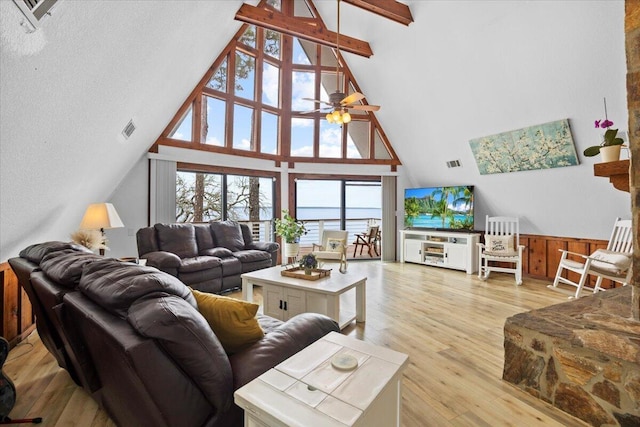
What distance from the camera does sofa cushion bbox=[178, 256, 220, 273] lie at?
3750mm

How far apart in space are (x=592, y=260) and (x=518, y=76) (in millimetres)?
2523

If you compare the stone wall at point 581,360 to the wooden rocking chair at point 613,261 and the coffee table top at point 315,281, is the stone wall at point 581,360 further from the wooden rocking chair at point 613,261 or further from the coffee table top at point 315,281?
the wooden rocking chair at point 613,261

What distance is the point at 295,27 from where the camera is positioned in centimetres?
504

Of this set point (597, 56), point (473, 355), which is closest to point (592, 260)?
point (597, 56)

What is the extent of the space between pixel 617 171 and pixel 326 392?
2.65 meters

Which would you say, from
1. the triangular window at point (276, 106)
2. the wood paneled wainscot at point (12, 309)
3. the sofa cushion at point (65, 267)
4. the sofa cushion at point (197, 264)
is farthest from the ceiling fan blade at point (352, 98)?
the wood paneled wainscot at point (12, 309)

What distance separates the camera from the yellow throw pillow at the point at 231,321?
4.32ft

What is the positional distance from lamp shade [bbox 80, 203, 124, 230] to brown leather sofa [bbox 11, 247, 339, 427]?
2.13 meters

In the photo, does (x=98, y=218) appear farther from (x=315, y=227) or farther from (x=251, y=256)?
(x=315, y=227)

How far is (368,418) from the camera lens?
895 millimetres

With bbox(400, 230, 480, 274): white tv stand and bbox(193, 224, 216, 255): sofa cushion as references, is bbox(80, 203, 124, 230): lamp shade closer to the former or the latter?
bbox(193, 224, 216, 255): sofa cushion

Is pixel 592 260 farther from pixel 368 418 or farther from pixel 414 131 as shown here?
pixel 368 418

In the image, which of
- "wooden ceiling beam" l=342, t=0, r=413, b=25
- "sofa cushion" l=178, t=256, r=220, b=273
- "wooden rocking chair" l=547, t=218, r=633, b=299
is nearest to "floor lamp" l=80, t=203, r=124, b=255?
"sofa cushion" l=178, t=256, r=220, b=273

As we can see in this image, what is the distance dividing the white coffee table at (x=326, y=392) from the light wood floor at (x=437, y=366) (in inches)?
31.6
